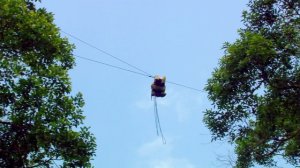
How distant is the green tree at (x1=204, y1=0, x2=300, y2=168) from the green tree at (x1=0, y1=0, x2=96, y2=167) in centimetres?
423

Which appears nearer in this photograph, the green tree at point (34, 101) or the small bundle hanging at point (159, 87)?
the green tree at point (34, 101)

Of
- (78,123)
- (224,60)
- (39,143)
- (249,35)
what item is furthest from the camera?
(224,60)

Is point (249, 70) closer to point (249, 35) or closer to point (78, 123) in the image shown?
point (249, 35)

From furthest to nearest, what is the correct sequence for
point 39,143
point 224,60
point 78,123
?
point 224,60, point 78,123, point 39,143

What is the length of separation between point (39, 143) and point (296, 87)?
6491 mm

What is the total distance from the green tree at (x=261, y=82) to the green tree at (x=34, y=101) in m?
4.23

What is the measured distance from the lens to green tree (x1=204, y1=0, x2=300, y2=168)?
1105cm

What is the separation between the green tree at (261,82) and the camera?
11.0 metres

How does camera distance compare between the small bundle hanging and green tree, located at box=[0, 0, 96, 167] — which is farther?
the small bundle hanging

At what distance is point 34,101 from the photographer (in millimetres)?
8688

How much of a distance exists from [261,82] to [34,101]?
5773mm

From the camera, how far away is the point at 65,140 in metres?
8.80

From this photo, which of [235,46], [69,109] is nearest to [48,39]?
[69,109]

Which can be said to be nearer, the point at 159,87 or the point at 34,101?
the point at 34,101
